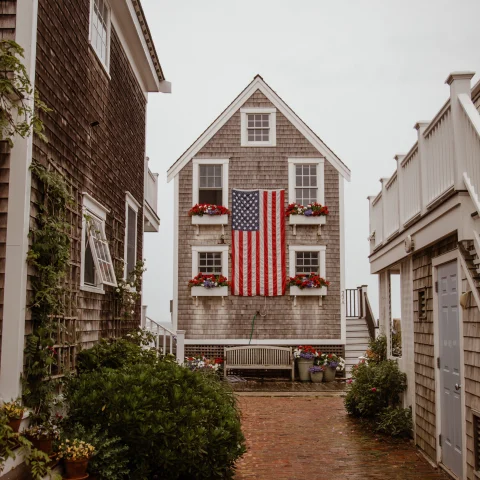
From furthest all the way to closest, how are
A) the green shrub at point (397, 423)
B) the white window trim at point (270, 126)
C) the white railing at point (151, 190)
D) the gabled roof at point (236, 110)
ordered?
the white window trim at point (270, 126) → the gabled roof at point (236, 110) → the white railing at point (151, 190) → the green shrub at point (397, 423)

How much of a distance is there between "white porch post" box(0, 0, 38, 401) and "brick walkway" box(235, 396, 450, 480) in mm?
3479

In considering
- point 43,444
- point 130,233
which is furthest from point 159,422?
point 130,233

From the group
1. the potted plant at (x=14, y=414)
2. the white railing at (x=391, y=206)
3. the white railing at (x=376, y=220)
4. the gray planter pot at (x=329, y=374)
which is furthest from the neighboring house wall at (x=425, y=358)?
the gray planter pot at (x=329, y=374)

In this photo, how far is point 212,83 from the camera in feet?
188

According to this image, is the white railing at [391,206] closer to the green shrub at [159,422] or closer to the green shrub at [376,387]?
the green shrub at [376,387]

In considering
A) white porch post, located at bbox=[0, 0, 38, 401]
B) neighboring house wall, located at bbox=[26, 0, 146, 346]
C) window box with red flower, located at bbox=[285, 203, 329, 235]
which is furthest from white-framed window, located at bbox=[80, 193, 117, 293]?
window box with red flower, located at bbox=[285, 203, 329, 235]

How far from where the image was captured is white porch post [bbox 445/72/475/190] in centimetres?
677

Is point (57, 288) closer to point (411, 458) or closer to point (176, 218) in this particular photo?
point (411, 458)

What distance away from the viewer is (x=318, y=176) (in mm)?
22359

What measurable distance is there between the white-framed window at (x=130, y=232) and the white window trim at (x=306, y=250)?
9.14 m

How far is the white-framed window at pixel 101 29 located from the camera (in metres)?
9.57

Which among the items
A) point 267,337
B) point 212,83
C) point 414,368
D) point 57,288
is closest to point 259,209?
point 267,337

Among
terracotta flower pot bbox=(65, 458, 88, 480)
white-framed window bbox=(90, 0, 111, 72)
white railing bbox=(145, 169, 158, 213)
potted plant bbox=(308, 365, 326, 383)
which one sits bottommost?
potted plant bbox=(308, 365, 326, 383)

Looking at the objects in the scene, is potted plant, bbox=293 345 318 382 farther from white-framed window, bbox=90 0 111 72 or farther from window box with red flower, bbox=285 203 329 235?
white-framed window, bbox=90 0 111 72
